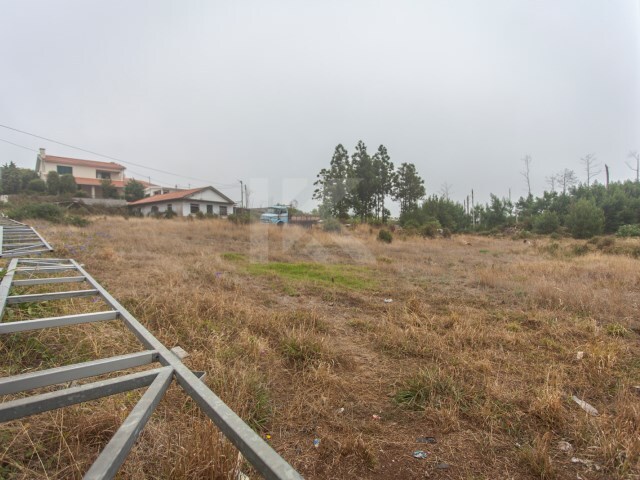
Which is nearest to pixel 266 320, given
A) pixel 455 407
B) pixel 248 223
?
pixel 455 407

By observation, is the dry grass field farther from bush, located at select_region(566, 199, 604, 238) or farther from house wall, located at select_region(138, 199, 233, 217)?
house wall, located at select_region(138, 199, 233, 217)

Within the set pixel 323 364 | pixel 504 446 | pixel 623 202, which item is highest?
pixel 623 202

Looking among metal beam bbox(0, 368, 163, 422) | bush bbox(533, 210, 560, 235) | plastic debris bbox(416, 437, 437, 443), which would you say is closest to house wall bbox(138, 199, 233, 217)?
metal beam bbox(0, 368, 163, 422)

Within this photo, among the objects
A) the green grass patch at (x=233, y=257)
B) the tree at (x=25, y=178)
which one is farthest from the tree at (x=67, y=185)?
the green grass patch at (x=233, y=257)

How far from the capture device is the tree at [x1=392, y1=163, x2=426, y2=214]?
25.2 m

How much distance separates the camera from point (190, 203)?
25.9 meters

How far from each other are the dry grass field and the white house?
22.2 meters

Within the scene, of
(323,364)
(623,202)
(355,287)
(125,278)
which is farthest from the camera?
(623,202)

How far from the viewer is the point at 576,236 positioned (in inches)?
846

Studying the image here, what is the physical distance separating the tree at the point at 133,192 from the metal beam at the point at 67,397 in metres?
35.7

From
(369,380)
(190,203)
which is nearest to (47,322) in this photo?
(369,380)

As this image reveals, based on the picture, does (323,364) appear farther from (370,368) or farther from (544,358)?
(544,358)

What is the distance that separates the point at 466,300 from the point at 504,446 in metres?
3.11

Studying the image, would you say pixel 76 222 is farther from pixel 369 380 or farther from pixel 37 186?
pixel 37 186
